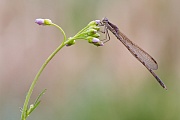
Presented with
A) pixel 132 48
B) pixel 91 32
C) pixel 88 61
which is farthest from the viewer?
Answer: pixel 88 61

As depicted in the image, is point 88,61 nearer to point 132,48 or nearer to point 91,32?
point 132,48

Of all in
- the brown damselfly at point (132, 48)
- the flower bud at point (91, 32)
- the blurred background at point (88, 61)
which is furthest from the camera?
the blurred background at point (88, 61)

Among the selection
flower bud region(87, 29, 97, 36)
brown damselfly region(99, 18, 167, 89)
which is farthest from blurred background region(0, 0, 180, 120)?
flower bud region(87, 29, 97, 36)

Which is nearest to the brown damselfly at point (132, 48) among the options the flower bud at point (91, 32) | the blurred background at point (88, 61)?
the flower bud at point (91, 32)

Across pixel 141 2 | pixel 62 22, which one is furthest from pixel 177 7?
pixel 62 22

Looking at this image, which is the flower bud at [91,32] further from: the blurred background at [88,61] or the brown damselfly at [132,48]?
the blurred background at [88,61]

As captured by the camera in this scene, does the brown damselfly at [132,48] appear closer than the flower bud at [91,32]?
No

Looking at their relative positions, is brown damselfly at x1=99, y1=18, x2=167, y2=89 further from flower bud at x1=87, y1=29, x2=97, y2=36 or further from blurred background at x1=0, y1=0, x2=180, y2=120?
blurred background at x1=0, y1=0, x2=180, y2=120

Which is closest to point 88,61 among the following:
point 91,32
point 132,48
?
point 132,48
